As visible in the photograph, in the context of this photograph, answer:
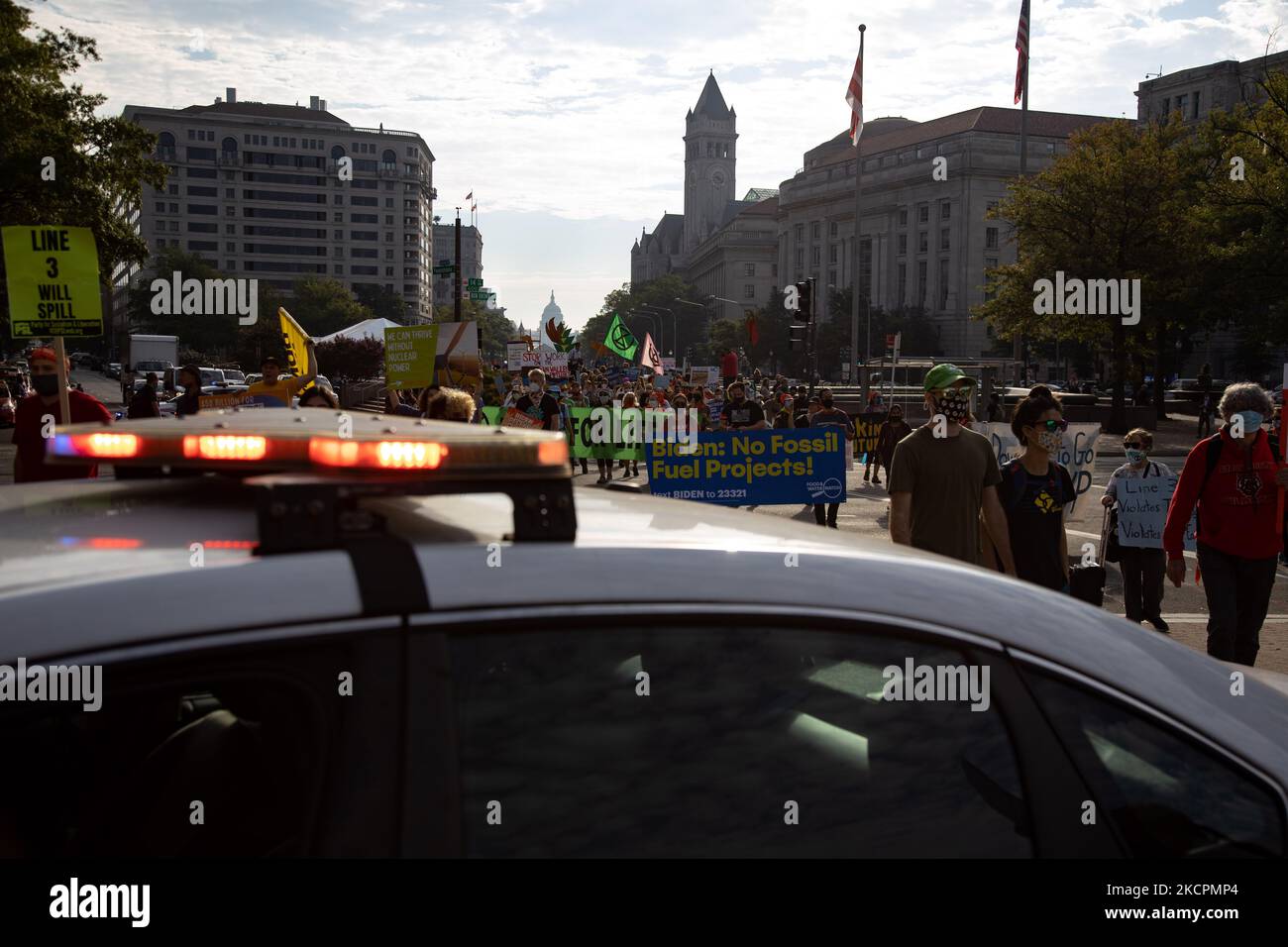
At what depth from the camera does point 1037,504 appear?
7.16 metres

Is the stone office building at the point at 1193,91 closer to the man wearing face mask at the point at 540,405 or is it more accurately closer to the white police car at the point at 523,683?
the man wearing face mask at the point at 540,405

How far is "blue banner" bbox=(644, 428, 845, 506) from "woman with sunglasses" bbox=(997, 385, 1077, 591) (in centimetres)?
575

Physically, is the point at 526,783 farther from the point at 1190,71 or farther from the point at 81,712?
the point at 1190,71

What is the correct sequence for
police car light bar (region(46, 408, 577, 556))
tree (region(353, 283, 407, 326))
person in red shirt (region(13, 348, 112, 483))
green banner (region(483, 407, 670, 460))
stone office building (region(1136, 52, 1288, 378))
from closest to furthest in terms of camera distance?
police car light bar (region(46, 408, 577, 556))
person in red shirt (region(13, 348, 112, 483))
green banner (region(483, 407, 670, 460))
stone office building (region(1136, 52, 1288, 378))
tree (region(353, 283, 407, 326))

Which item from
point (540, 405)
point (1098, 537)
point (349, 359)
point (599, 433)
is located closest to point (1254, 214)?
point (599, 433)

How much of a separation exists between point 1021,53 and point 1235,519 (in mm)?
35557

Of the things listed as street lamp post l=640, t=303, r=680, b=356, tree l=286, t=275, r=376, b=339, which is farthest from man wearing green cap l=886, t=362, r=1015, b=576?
street lamp post l=640, t=303, r=680, b=356

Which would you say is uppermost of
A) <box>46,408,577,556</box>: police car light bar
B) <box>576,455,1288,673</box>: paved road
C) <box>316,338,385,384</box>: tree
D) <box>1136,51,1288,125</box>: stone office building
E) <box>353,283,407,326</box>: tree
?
<box>1136,51,1288,125</box>: stone office building

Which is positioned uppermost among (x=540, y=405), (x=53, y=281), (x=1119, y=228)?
(x=1119, y=228)

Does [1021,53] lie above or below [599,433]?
above

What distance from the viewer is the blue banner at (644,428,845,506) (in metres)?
13.1

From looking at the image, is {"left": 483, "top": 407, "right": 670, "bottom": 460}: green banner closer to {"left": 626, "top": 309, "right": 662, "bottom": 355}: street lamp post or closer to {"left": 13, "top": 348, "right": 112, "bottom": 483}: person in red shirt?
{"left": 13, "top": 348, "right": 112, "bottom": 483}: person in red shirt

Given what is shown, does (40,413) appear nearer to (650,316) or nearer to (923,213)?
(923,213)
